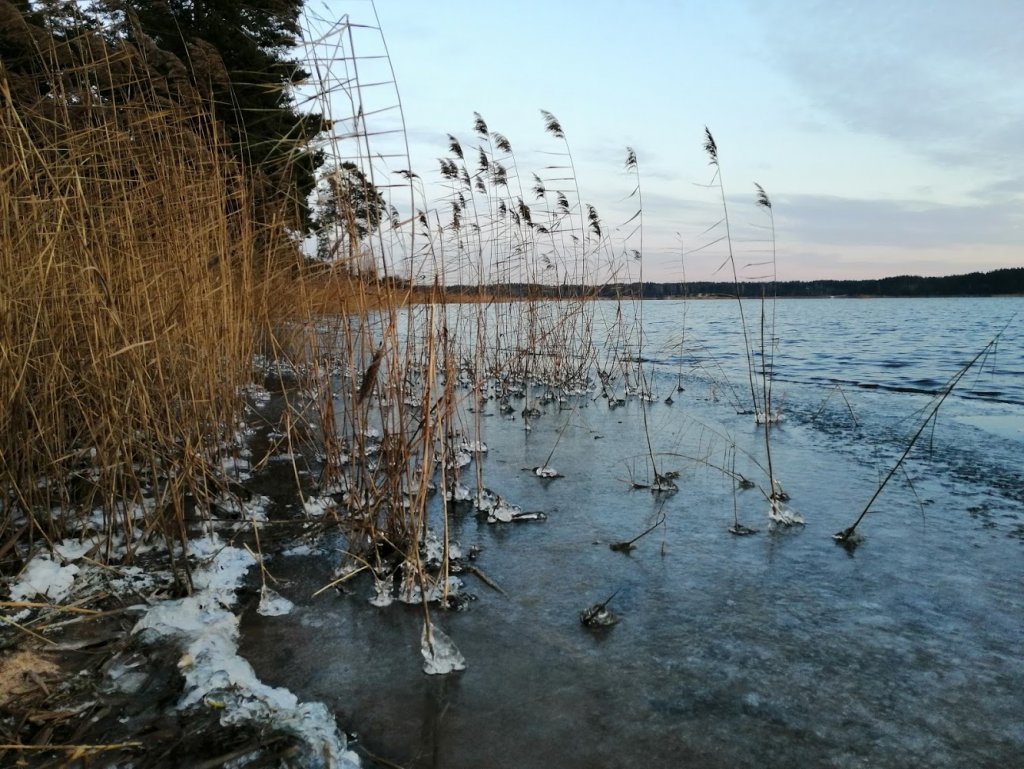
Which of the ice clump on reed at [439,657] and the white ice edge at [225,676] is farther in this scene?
the ice clump on reed at [439,657]

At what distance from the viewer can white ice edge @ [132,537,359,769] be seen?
146cm

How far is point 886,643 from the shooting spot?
2012 millimetres

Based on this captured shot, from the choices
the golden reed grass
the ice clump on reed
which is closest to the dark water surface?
the ice clump on reed

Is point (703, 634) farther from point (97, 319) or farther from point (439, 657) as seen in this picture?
point (97, 319)

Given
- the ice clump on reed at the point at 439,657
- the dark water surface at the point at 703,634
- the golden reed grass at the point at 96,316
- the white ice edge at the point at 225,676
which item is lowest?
the dark water surface at the point at 703,634

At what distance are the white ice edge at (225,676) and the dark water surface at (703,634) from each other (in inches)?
3.3

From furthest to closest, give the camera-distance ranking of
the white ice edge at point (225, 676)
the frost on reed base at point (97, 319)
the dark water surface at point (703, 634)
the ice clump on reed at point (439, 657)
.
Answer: the frost on reed base at point (97, 319) < the ice clump on reed at point (439, 657) < the dark water surface at point (703, 634) < the white ice edge at point (225, 676)

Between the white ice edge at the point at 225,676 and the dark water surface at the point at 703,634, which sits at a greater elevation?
the white ice edge at the point at 225,676

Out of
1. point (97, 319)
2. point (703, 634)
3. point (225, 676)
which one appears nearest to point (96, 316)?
point (97, 319)

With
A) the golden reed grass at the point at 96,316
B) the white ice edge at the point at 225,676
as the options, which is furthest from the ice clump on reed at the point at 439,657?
the golden reed grass at the point at 96,316

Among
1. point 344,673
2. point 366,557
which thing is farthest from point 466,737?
point 366,557

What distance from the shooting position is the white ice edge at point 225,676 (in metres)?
1.46

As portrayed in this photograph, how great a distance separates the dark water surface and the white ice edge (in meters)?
0.08

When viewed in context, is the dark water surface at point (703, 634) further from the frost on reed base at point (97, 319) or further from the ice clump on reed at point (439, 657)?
the frost on reed base at point (97, 319)
